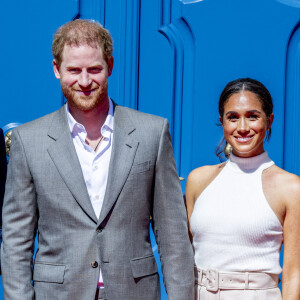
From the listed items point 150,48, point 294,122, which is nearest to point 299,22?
point 294,122

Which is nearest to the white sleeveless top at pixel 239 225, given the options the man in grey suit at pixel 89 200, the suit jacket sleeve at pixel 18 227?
the man in grey suit at pixel 89 200

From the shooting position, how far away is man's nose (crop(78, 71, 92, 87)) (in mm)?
2041

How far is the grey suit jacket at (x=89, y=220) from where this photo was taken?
2.04 meters

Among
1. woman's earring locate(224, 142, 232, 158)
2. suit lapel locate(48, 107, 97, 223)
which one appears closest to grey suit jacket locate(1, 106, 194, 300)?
suit lapel locate(48, 107, 97, 223)

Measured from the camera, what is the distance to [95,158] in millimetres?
2107

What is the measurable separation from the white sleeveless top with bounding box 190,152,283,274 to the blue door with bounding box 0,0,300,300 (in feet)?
1.59

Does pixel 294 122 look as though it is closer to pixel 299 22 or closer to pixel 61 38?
pixel 299 22

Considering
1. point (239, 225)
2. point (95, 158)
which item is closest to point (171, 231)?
point (239, 225)

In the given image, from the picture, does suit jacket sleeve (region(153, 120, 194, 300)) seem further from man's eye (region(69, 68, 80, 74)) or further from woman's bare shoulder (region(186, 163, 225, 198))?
man's eye (region(69, 68, 80, 74))

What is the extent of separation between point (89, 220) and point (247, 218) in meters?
0.56

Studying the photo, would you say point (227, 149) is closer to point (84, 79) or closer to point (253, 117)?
point (253, 117)

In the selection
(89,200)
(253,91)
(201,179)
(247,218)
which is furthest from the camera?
(201,179)

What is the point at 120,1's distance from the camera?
111 inches

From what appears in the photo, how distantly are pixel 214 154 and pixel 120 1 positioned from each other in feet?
2.69
